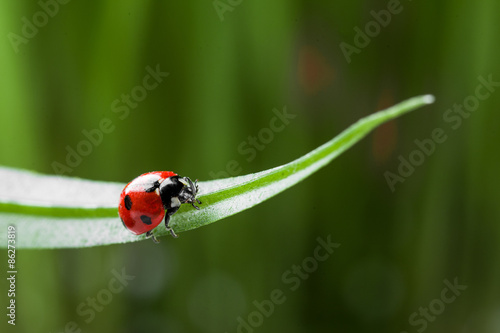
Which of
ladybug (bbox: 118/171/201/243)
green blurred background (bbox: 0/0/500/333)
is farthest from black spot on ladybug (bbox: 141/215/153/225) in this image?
green blurred background (bbox: 0/0/500/333)

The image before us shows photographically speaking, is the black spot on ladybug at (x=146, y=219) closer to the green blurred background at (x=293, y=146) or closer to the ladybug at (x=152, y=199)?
the ladybug at (x=152, y=199)

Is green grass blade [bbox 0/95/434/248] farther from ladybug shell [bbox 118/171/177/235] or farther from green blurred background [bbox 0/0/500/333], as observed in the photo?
green blurred background [bbox 0/0/500/333]

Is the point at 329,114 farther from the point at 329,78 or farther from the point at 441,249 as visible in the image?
the point at 441,249

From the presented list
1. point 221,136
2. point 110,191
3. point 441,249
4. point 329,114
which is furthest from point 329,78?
point 110,191

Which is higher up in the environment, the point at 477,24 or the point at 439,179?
the point at 477,24

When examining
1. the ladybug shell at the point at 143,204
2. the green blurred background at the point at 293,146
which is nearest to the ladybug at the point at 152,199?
the ladybug shell at the point at 143,204

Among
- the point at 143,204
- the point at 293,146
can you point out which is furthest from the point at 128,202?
the point at 293,146

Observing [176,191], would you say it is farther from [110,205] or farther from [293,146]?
[293,146]
